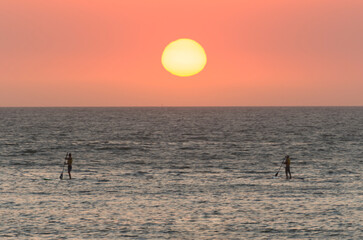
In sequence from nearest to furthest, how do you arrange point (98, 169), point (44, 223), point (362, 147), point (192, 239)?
point (192, 239)
point (44, 223)
point (98, 169)
point (362, 147)

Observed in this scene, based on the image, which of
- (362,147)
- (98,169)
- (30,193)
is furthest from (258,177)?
(362,147)

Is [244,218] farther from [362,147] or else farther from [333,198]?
[362,147]

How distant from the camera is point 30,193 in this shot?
3816 cm

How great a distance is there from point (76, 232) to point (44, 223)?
8.79 ft

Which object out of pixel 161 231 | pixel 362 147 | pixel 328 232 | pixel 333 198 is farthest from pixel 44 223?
pixel 362 147

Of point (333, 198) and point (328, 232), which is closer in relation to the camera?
point (328, 232)

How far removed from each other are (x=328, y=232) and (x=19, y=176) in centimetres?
2951

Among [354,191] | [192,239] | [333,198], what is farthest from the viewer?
[354,191]

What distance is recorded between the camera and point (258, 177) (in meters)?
47.6

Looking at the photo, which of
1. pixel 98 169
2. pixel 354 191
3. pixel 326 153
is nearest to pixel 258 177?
pixel 354 191

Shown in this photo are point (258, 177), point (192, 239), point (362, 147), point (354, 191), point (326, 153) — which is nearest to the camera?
point (192, 239)

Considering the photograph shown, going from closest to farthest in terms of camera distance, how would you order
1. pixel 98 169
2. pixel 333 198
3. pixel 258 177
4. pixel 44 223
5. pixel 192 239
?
1. pixel 192 239
2. pixel 44 223
3. pixel 333 198
4. pixel 258 177
5. pixel 98 169

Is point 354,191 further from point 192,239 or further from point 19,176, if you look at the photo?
point 19,176

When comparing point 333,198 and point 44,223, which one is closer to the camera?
point 44,223
